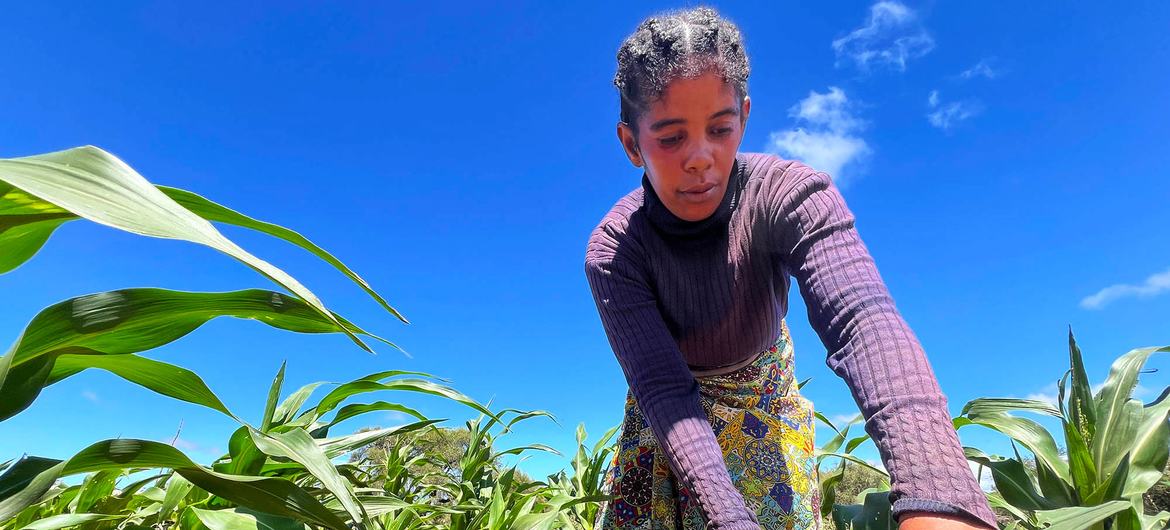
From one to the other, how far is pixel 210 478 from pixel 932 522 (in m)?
0.73

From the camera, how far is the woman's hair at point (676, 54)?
1.08 meters

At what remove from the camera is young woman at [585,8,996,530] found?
0.83 metres

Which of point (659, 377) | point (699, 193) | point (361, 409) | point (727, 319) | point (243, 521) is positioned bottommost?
point (243, 521)

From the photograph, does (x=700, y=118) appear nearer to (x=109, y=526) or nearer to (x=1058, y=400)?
(x=1058, y=400)

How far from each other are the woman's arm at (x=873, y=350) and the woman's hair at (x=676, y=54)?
23 centimetres

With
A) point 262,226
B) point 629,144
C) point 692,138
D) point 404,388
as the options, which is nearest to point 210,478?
point 262,226

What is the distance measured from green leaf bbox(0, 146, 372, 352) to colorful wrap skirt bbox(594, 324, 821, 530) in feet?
3.59

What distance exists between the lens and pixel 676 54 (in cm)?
108

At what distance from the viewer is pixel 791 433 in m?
1.36

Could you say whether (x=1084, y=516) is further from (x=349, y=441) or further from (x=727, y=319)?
(x=349, y=441)

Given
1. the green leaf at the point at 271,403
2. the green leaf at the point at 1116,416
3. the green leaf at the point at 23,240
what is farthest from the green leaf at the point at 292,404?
the green leaf at the point at 1116,416

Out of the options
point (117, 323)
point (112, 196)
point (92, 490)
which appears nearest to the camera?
point (112, 196)

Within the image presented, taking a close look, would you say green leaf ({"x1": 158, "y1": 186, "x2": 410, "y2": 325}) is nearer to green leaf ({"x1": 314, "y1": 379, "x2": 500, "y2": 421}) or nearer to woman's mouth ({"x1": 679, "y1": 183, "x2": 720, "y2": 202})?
green leaf ({"x1": 314, "y1": 379, "x2": 500, "y2": 421})

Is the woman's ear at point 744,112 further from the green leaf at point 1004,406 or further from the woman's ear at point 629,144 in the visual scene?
the green leaf at point 1004,406
